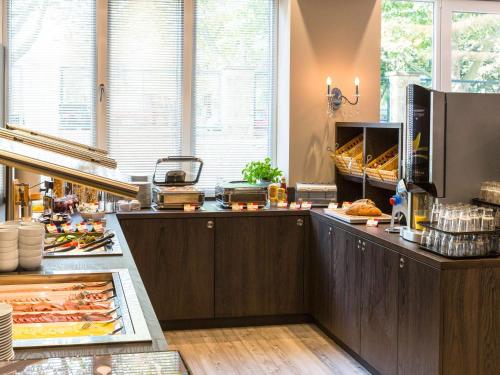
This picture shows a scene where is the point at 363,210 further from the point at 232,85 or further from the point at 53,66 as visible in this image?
the point at 53,66

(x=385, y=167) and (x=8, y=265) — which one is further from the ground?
(x=385, y=167)

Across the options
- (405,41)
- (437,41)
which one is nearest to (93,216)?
(405,41)

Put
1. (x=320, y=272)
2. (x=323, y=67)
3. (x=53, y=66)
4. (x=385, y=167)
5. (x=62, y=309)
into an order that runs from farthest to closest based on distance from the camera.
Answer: (x=323, y=67) < (x=53, y=66) < (x=320, y=272) < (x=385, y=167) < (x=62, y=309)

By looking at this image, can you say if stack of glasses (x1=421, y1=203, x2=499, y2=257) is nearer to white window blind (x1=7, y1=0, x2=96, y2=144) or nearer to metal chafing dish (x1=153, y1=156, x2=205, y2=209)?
metal chafing dish (x1=153, y1=156, x2=205, y2=209)

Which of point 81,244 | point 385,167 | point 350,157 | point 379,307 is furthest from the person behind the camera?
point 350,157

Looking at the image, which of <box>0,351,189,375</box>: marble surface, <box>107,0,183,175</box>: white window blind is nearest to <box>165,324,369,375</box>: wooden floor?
<box>107,0,183,175</box>: white window blind

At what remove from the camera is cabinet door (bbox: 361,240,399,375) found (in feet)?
13.6

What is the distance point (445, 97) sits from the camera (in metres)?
3.83

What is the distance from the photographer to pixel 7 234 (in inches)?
113

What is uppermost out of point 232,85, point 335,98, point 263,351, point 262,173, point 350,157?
point 232,85

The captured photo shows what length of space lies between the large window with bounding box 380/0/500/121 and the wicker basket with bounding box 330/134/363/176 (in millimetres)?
626

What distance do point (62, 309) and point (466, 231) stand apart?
6.48 ft

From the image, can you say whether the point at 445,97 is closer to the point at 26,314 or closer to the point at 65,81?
the point at 26,314

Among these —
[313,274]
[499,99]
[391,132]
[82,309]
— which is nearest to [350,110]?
[391,132]
